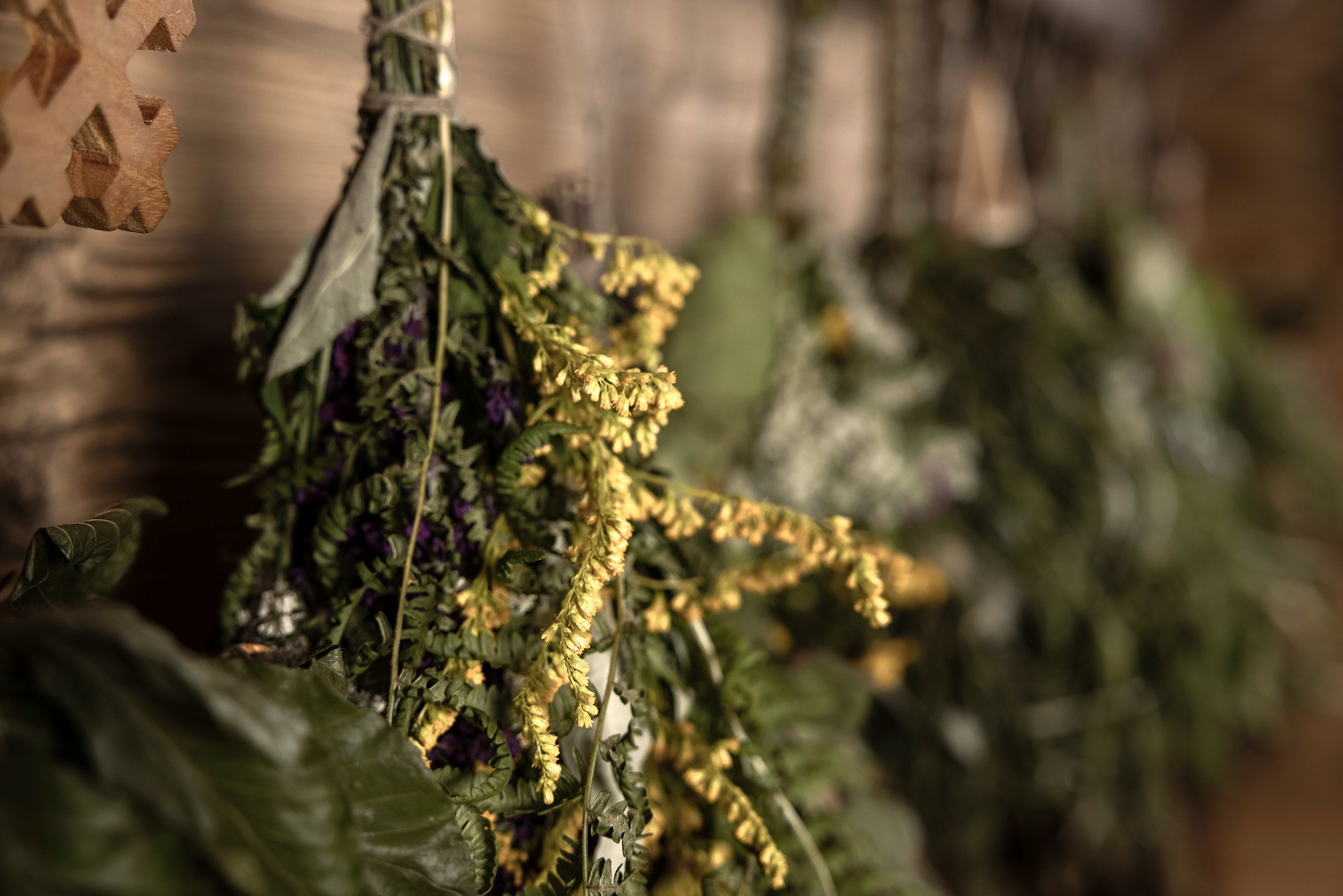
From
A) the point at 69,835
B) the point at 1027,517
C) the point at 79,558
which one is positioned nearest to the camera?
the point at 69,835

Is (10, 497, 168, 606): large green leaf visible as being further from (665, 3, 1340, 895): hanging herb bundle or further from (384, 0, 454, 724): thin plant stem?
(665, 3, 1340, 895): hanging herb bundle

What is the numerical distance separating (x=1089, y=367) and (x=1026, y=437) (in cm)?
16

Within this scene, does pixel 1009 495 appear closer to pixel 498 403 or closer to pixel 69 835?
pixel 498 403

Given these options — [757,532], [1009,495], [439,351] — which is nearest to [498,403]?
[439,351]

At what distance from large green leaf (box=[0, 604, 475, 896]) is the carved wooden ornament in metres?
0.15

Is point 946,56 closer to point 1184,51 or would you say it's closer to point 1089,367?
Answer: point 1089,367

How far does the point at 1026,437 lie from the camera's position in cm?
105

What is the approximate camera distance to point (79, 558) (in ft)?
1.20

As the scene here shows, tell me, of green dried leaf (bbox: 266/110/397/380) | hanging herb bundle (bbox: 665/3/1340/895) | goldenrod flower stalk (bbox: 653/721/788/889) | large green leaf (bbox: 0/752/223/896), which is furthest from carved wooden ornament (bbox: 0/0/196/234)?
hanging herb bundle (bbox: 665/3/1340/895)

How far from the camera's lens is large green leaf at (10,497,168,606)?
1.15ft

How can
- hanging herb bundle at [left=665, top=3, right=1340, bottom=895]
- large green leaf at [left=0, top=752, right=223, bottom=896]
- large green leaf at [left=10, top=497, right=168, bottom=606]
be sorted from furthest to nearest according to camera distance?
hanging herb bundle at [left=665, top=3, right=1340, bottom=895] → large green leaf at [left=10, top=497, right=168, bottom=606] → large green leaf at [left=0, top=752, right=223, bottom=896]

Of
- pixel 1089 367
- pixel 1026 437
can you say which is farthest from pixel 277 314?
pixel 1089 367

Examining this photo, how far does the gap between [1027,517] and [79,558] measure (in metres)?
0.91

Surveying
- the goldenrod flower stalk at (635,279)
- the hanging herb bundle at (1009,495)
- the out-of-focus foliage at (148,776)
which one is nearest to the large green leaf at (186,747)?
the out-of-focus foliage at (148,776)
